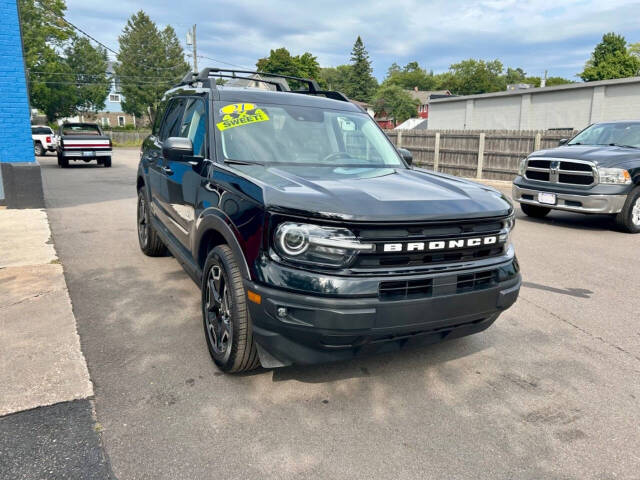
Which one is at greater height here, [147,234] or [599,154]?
[599,154]

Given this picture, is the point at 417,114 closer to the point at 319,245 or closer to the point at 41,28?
the point at 41,28

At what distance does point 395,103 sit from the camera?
85.5 metres

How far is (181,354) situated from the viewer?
3520 mm

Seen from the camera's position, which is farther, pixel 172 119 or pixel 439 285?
pixel 172 119

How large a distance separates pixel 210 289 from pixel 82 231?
17.4ft

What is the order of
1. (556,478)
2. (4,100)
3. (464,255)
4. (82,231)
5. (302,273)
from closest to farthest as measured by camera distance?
(556,478) < (302,273) < (464,255) < (82,231) < (4,100)

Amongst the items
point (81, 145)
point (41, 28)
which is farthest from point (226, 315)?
point (41, 28)

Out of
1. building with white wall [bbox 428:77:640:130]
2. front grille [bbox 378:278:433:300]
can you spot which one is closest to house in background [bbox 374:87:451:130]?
building with white wall [bbox 428:77:640:130]

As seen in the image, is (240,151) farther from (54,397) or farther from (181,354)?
(54,397)

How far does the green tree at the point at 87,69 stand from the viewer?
58156 millimetres

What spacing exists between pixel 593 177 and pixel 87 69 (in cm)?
6360

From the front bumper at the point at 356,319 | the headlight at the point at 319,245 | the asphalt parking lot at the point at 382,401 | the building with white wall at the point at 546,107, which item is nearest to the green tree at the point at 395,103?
the building with white wall at the point at 546,107

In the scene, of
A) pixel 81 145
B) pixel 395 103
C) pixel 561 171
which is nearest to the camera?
pixel 561 171

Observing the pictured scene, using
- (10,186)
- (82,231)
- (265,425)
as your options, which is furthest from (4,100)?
(265,425)
